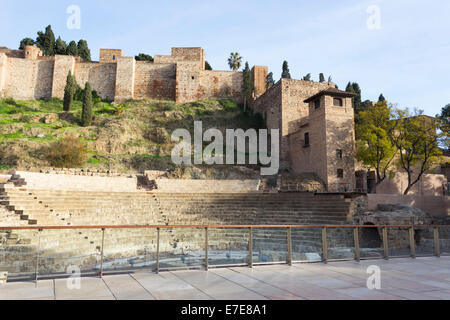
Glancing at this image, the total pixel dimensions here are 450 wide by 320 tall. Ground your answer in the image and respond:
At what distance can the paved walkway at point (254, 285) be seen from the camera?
466 centimetres

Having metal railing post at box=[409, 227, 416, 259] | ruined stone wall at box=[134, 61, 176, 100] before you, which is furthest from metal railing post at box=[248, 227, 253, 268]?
ruined stone wall at box=[134, 61, 176, 100]

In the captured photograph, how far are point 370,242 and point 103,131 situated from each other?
29595 millimetres

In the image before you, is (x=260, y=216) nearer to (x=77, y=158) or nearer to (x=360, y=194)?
(x=360, y=194)

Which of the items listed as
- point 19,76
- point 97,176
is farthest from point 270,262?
point 19,76

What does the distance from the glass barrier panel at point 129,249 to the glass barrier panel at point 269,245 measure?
2.27m

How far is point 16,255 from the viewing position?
547 centimetres

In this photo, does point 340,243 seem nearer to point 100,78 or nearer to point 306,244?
point 306,244

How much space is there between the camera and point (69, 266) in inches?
225

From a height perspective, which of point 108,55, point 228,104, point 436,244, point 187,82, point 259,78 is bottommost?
point 436,244

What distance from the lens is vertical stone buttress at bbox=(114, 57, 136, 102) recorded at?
139ft

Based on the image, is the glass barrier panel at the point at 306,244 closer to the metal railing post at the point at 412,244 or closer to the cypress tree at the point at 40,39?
the metal railing post at the point at 412,244

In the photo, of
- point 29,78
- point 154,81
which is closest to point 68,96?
point 29,78

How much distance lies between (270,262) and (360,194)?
45.8 feet

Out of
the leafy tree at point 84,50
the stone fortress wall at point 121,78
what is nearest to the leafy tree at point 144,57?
the leafy tree at point 84,50
